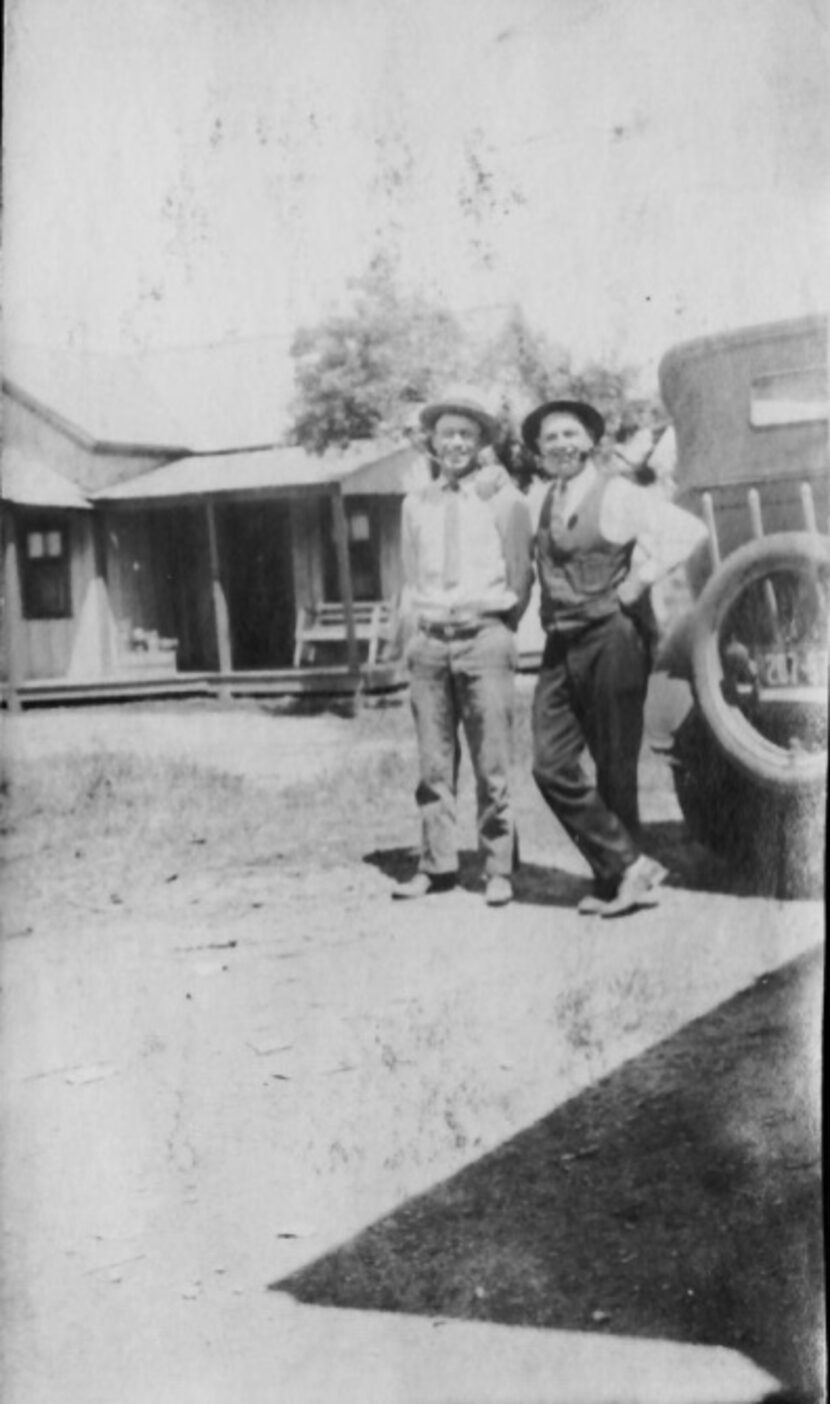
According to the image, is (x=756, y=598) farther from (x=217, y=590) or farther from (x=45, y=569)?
(x=45, y=569)

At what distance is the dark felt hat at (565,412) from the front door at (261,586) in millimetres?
504

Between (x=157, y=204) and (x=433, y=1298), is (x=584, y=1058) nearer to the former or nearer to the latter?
(x=433, y=1298)

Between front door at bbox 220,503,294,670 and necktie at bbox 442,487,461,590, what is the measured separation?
1.03 ft

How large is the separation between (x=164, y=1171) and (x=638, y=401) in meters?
1.73

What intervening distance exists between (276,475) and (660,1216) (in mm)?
1590

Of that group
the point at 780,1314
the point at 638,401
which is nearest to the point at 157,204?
the point at 638,401

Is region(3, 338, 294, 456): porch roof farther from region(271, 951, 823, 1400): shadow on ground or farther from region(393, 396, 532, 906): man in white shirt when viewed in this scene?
region(271, 951, 823, 1400): shadow on ground

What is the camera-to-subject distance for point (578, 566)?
2.69 m

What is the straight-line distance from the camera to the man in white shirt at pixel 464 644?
269cm

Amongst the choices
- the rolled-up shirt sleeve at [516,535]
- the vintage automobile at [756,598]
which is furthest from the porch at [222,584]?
the vintage automobile at [756,598]

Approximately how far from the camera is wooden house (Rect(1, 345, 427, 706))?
270 centimetres

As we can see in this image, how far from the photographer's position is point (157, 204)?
271cm

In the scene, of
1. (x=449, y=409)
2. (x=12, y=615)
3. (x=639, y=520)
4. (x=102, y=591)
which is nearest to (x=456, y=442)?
(x=449, y=409)

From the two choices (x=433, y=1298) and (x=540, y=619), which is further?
(x=540, y=619)
